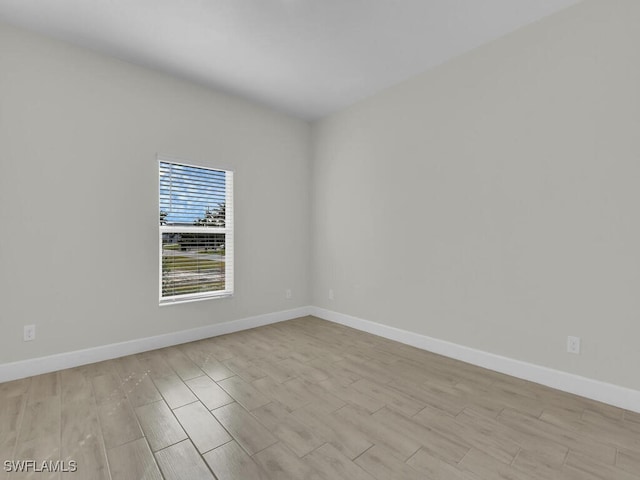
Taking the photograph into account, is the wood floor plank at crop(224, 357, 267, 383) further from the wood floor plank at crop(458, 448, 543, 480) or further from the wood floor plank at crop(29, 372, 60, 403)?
the wood floor plank at crop(458, 448, 543, 480)

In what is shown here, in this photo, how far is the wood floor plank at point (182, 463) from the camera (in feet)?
4.86

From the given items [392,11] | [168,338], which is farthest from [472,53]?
[168,338]

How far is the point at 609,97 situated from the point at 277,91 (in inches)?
120

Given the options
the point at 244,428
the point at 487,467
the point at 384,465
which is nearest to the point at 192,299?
the point at 244,428

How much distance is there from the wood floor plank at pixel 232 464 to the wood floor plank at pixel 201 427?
6 cm

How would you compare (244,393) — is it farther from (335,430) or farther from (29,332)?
(29,332)

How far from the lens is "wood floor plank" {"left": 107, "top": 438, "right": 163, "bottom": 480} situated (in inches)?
58.1

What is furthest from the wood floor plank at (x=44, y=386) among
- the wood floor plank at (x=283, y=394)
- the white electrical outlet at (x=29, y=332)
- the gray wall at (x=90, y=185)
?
the wood floor plank at (x=283, y=394)

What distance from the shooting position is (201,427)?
1.87 meters

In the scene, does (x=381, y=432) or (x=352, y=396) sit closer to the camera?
(x=381, y=432)

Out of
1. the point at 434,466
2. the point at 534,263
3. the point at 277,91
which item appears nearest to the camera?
the point at 434,466

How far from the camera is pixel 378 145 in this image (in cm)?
366

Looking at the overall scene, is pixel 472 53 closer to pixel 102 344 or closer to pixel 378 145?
pixel 378 145

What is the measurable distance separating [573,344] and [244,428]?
2451 mm
